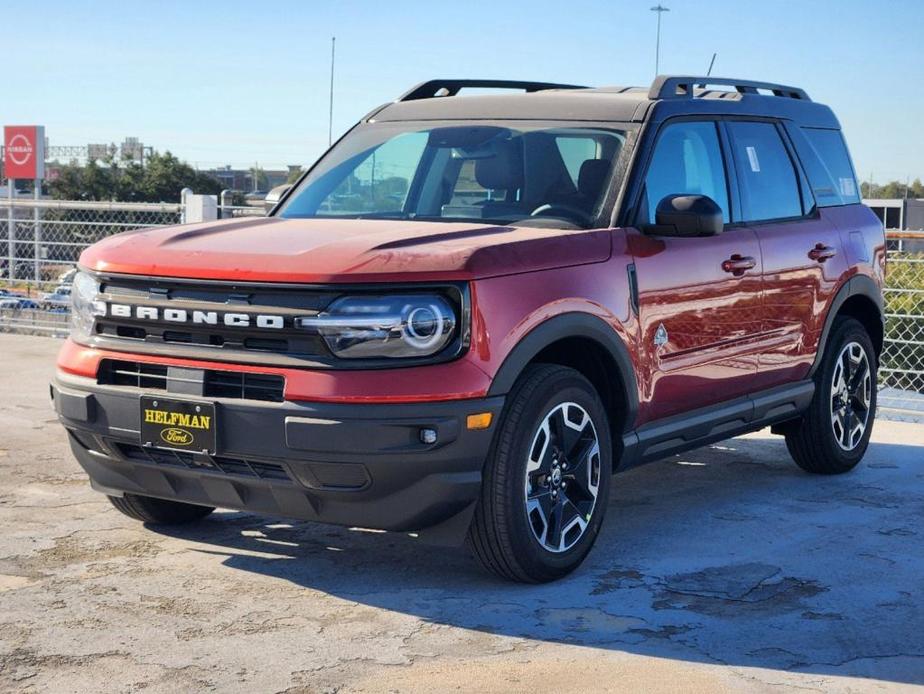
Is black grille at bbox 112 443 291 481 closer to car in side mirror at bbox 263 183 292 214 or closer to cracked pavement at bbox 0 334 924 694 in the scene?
cracked pavement at bbox 0 334 924 694

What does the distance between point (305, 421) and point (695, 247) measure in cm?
219

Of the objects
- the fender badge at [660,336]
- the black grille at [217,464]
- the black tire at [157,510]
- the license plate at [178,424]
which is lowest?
the black tire at [157,510]

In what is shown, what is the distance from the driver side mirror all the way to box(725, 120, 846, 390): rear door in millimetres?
919

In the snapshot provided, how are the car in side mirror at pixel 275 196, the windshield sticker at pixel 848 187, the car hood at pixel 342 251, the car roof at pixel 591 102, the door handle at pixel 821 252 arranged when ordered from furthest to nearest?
the windshield sticker at pixel 848 187 < the door handle at pixel 821 252 < the car in side mirror at pixel 275 196 < the car roof at pixel 591 102 < the car hood at pixel 342 251

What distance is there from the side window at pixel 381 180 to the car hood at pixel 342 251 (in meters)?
0.45

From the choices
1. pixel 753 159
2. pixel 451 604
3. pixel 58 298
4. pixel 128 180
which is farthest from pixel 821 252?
pixel 128 180

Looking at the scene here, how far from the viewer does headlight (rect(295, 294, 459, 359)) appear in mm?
4691

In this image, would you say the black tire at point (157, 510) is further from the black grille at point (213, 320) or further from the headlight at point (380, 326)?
the headlight at point (380, 326)

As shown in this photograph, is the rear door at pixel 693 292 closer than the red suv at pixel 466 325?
No

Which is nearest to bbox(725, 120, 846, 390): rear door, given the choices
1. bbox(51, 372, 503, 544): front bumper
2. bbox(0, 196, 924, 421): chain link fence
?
bbox(51, 372, 503, 544): front bumper

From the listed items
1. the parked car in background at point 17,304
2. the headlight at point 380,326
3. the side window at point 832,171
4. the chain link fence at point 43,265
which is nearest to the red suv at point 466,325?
the headlight at point 380,326

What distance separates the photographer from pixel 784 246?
22.4 feet

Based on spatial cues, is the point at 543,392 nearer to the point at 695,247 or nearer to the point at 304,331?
the point at 304,331

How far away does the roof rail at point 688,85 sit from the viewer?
6.27 metres
